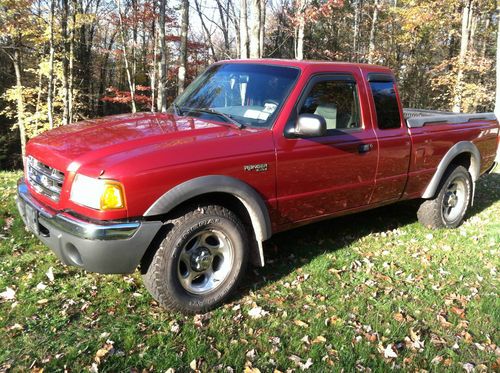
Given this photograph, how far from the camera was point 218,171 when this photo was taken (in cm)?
338

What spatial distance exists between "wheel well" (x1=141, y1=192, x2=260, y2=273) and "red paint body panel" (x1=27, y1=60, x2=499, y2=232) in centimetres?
21

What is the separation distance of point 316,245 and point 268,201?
156 centimetres

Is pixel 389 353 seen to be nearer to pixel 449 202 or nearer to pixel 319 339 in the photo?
pixel 319 339

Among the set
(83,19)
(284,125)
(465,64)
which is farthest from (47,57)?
(284,125)

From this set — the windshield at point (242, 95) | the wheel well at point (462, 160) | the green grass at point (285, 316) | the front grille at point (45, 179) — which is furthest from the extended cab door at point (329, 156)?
the wheel well at point (462, 160)

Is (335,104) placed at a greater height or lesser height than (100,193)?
greater

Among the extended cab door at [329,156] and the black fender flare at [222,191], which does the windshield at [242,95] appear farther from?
the black fender flare at [222,191]

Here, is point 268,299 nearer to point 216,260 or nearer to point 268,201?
point 216,260

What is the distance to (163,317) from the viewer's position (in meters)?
3.40

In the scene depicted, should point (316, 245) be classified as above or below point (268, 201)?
below

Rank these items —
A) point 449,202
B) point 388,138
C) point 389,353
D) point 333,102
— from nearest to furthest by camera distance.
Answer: point 389,353 < point 333,102 < point 388,138 < point 449,202

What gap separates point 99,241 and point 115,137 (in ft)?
2.81

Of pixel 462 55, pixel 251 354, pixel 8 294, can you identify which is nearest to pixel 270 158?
pixel 251 354

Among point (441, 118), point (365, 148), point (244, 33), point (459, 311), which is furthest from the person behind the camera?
point (244, 33)
